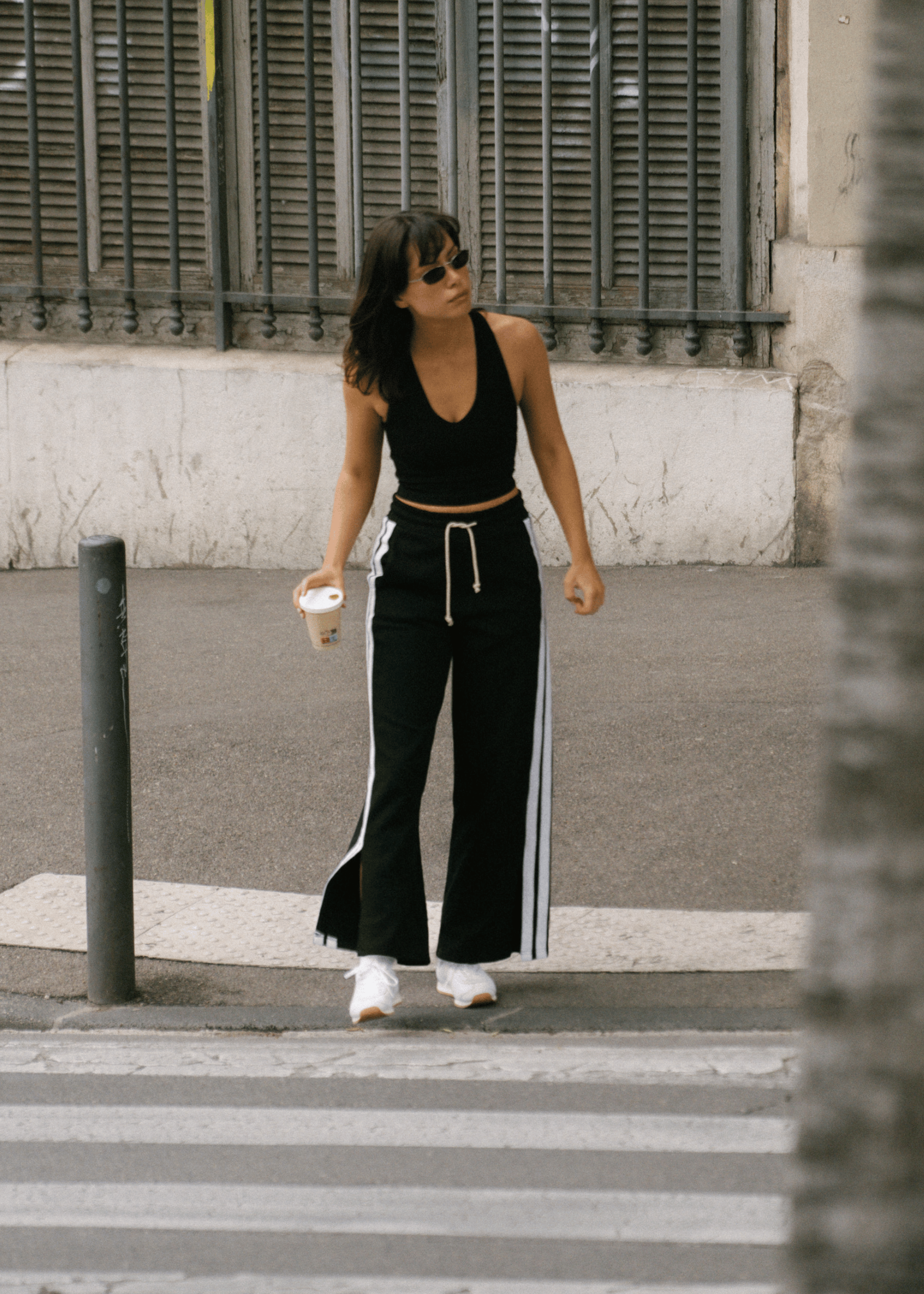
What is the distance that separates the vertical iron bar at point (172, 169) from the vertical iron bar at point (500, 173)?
174 centimetres

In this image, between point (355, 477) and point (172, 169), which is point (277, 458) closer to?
point (172, 169)

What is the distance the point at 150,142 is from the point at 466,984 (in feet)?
22.8

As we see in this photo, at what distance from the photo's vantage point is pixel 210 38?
384 inches

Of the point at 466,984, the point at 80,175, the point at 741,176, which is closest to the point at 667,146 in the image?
the point at 741,176

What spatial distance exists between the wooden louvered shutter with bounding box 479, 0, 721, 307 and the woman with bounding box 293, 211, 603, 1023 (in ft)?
18.6

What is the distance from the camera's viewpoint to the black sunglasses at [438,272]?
4.06m

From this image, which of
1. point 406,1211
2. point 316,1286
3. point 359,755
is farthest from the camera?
point 359,755

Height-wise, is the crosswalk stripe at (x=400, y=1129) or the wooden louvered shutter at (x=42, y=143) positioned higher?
the wooden louvered shutter at (x=42, y=143)

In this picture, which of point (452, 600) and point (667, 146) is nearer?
point (452, 600)

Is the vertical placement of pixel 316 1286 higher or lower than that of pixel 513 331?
lower

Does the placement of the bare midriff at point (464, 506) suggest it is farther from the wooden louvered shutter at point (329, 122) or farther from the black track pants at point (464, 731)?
the wooden louvered shutter at point (329, 122)

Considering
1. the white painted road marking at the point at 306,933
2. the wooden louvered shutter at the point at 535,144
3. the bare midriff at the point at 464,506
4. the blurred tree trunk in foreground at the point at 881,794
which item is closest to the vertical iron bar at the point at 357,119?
the wooden louvered shutter at the point at 535,144

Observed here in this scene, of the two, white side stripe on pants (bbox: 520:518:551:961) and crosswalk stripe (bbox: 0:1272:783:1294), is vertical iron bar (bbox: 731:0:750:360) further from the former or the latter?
crosswalk stripe (bbox: 0:1272:783:1294)

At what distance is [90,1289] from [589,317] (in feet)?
23.9
